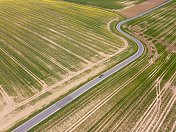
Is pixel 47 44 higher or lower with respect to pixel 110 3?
lower

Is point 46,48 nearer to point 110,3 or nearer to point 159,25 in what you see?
point 159,25

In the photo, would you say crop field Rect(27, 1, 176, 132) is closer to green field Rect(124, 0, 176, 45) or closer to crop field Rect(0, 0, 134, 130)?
crop field Rect(0, 0, 134, 130)

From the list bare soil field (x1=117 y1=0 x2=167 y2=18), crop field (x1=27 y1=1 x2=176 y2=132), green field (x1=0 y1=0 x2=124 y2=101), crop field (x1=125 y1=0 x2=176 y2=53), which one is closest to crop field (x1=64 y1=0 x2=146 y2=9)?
bare soil field (x1=117 y1=0 x2=167 y2=18)

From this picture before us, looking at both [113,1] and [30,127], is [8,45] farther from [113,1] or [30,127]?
[113,1]

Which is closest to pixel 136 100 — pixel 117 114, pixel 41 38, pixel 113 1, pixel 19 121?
pixel 117 114

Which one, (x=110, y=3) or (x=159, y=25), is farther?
(x=110, y=3)

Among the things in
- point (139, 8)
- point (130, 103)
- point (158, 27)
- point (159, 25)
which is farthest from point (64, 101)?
point (139, 8)

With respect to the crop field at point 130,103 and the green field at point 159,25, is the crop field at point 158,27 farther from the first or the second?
the crop field at point 130,103

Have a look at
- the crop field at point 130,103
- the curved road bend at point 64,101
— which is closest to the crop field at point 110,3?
the crop field at point 130,103
